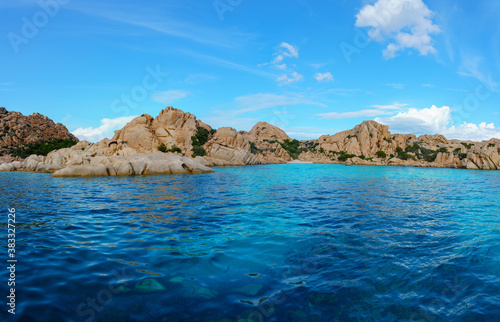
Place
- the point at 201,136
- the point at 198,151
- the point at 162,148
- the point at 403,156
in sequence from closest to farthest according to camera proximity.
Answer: the point at 162,148
the point at 198,151
the point at 201,136
the point at 403,156

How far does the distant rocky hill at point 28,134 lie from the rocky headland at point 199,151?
3297cm

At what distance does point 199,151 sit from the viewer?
80625mm

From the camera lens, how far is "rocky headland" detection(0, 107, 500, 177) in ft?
140

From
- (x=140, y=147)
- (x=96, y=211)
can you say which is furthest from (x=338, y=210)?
(x=140, y=147)

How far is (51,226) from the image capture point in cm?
1098

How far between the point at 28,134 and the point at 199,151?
7892cm

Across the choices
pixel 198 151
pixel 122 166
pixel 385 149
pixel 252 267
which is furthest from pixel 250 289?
pixel 385 149

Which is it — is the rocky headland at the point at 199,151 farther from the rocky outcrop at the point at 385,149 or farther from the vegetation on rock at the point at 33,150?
the vegetation on rock at the point at 33,150

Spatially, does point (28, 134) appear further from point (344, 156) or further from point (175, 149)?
point (344, 156)

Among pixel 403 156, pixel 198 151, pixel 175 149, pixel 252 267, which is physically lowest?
pixel 252 267

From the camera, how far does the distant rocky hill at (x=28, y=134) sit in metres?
94.9

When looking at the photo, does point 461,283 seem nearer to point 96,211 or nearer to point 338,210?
point 338,210

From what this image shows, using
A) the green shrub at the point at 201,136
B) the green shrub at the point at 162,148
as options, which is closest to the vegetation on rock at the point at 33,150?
the green shrub at the point at 162,148

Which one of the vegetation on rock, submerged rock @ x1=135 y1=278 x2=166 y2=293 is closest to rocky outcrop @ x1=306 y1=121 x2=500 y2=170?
the vegetation on rock
